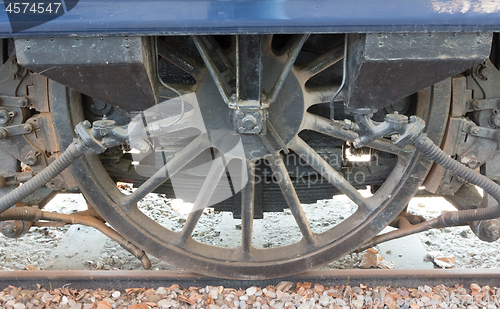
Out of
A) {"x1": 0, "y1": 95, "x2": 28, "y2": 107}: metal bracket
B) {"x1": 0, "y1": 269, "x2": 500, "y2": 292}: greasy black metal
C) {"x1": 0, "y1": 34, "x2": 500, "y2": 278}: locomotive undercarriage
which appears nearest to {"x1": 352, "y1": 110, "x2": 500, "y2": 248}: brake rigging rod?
{"x1": 0, "y1": 34, "x2": 500, "y2": 278}: locomotive undercarriage

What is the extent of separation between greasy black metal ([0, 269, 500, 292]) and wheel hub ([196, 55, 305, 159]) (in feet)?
2.86

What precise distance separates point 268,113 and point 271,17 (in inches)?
24.1

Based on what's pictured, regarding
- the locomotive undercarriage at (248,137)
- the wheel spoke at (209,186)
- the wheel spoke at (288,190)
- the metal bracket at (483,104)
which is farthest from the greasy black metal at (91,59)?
the metal bracket at (483,104)

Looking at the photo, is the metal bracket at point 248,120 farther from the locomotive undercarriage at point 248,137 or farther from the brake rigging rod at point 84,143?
the brake rigging rod at point 84,143

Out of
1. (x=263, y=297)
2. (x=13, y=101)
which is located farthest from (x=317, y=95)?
(x=13, y=101)

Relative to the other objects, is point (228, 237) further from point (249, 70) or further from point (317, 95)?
point (249, 70)

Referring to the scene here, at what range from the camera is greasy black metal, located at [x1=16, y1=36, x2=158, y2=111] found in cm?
155

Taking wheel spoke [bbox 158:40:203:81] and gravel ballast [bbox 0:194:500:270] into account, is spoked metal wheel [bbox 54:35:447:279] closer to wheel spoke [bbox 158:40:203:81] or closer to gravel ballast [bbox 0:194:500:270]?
wheel spoke [bbox 158:40:203:81]

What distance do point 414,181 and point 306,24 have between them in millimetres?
1154

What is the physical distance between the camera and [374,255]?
2.97 metres

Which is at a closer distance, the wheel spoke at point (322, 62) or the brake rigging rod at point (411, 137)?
the brake rigging rod at point (411, 137)

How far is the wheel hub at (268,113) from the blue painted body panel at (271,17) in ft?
1.65

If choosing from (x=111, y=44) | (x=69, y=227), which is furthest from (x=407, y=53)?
(x=69, y=227)

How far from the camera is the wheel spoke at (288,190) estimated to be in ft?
7.14
